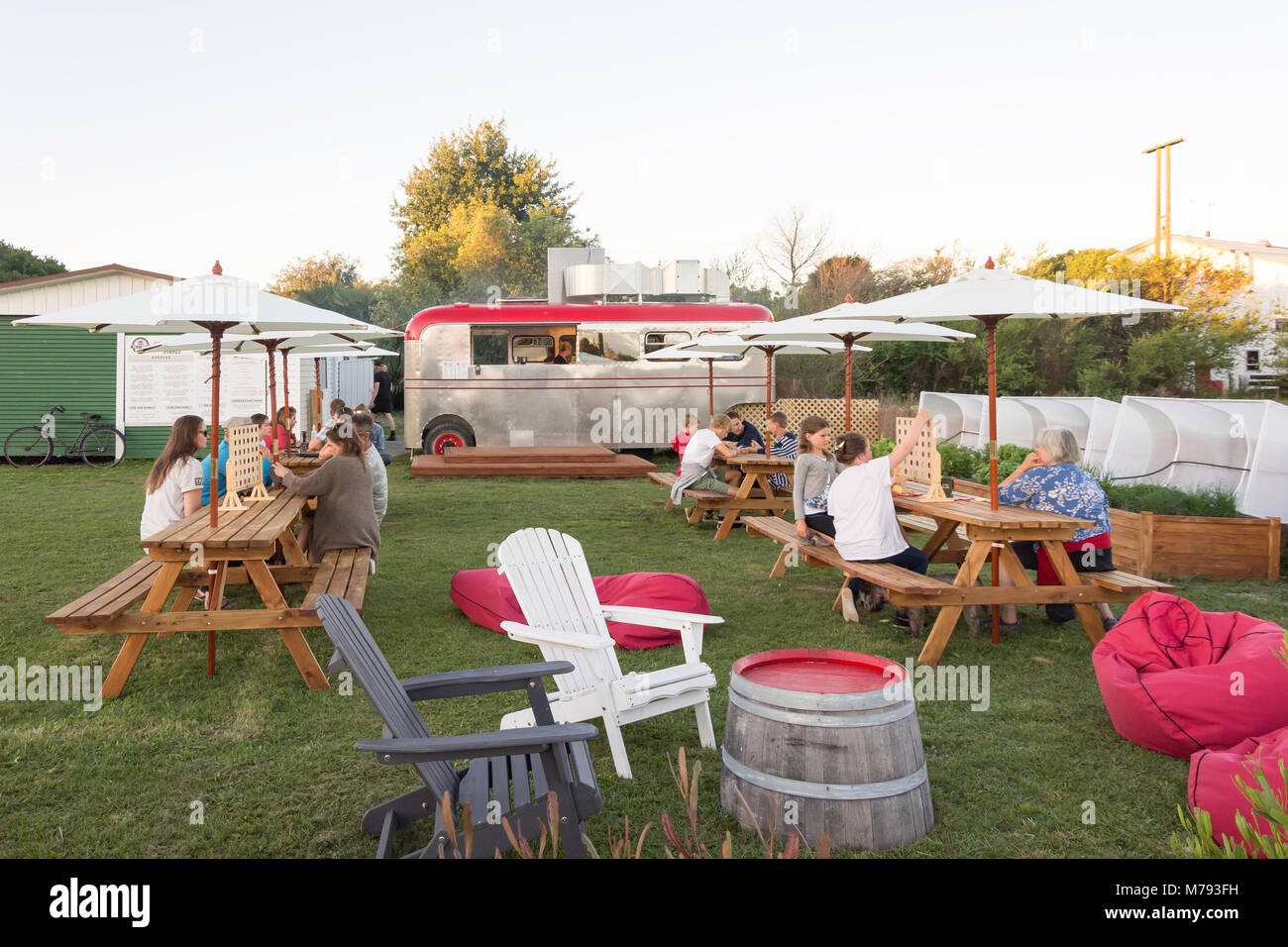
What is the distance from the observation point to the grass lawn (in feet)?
11.4

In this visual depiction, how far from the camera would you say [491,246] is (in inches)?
1459

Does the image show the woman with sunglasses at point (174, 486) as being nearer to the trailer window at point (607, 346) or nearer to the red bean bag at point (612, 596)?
the red bean bag at point (612, 596)

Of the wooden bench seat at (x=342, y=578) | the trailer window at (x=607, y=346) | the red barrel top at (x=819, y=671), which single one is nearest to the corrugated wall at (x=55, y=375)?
the trailer window at (x=607, y=346)

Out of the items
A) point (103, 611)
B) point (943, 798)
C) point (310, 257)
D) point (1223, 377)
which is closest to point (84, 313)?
point (103, 611)

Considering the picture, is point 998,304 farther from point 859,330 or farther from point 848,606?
point 859,330

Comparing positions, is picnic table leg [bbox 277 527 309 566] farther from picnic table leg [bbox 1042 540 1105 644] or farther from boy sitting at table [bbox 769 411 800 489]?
picnic table leg [bbox 1042 540 1105 644]

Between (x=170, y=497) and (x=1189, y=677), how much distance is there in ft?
18.8

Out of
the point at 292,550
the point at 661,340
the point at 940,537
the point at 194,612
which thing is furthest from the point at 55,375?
the point at 940,537

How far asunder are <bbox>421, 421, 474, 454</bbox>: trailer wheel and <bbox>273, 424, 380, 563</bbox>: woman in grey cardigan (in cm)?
1122

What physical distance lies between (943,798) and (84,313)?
554 centimetres

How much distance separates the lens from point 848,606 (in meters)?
6.54

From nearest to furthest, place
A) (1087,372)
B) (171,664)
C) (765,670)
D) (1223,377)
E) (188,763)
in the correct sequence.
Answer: (765,670) → (188,763) → (171,664) → (1087,372) → (1223,377)
